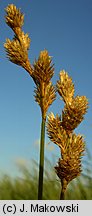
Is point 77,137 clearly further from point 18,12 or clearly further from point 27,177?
point 27,177

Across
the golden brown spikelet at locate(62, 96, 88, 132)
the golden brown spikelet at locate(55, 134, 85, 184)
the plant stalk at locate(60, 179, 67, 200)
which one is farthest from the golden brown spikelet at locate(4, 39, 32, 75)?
the plant stalk at locate(60, 179, 67, 200)

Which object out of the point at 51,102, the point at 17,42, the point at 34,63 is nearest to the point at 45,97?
the point at 51,102

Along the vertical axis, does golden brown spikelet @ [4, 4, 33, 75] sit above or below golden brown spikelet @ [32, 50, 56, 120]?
above

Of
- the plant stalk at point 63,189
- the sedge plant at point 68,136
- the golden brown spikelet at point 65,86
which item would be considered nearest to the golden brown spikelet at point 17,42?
the golden brown spikelet at point 65,86

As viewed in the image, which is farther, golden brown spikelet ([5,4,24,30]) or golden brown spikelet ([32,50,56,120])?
golden brown spikelet ([5,4,24,30])

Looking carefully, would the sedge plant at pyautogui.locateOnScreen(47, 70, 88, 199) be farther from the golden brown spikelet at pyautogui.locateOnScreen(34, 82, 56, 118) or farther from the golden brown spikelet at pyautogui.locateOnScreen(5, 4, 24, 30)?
the golden brown spikelet at pyautogui.locateOnScreen(5, 4, 24, 30)

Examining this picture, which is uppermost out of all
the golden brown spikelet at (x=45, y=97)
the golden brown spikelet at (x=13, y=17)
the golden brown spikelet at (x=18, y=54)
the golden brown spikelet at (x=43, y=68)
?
the golden brown spikelet at (x=13, y=17)

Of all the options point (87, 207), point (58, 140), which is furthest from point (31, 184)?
point (58, 140)

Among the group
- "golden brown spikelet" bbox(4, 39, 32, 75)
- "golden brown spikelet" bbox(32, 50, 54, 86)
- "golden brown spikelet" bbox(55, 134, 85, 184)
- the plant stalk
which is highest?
"golden brown spikelet" bbox(4, 39, 32, 75)

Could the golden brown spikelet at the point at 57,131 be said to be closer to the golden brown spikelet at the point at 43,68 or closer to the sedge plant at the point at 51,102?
the sedge plant at the point at 51,102
